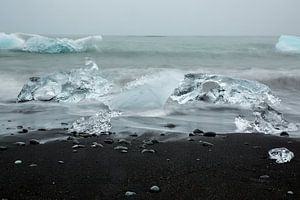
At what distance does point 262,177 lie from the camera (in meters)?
3.51

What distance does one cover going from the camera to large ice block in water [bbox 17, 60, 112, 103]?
805 cm

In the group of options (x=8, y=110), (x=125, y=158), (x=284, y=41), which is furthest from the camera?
(x=284, y=41)

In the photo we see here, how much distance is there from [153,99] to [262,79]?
24.9ft

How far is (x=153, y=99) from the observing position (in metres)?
7.09

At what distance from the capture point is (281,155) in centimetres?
415

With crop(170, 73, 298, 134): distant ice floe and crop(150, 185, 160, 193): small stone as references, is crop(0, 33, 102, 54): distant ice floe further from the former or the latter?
crop(150, 185, 160, 193): small stone

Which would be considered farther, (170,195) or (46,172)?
(46,172)

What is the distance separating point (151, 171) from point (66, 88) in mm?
5296

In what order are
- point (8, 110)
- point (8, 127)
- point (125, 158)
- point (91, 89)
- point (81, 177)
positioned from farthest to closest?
point (91, 89)
point (8, 110)
point (8, 127)
point (125, 158)
point (81, 177)

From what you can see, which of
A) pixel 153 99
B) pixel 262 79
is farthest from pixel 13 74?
pixel 262 79

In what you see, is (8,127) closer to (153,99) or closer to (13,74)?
(153,99)

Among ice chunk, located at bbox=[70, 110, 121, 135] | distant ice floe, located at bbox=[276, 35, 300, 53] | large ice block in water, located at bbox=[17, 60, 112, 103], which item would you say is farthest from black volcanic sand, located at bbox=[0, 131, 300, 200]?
distant ice floe, located at bbox=[276, 35, 300, 53]

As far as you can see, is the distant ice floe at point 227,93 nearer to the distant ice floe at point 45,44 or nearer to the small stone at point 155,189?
the small stone at point 155,189

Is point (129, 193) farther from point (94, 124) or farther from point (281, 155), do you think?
point (94, 124)
